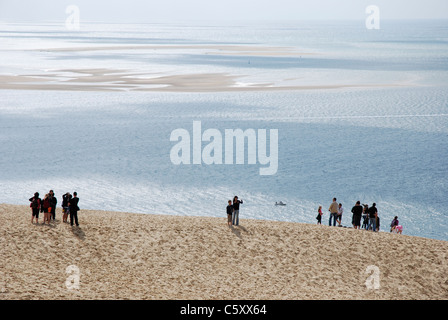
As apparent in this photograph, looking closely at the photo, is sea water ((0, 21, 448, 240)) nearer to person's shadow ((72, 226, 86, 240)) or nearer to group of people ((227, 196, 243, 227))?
group of people ((227, 196, 243, 227))

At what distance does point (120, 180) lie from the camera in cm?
5638

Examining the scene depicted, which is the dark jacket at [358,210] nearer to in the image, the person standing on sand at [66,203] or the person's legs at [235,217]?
the person's legs at [235,217]

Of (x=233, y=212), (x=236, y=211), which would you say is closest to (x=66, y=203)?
(x=233, y=212)

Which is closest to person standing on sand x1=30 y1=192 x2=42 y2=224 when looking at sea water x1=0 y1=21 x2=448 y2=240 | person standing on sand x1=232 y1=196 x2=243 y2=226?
person standing on sand x1=232 y1=196 x2=243 y2=226

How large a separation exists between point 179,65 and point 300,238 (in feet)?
400

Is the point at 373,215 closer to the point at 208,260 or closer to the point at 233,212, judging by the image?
the point at 233,212

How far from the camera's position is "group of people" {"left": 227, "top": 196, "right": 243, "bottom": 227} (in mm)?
30625

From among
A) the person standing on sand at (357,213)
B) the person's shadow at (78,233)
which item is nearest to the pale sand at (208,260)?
the person's shadow at (78,233)

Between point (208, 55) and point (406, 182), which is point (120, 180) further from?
point (208, 55)

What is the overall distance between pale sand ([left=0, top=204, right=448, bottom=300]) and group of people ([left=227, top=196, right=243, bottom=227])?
0.47m

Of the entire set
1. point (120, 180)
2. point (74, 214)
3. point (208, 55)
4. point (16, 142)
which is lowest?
point (74, 214)

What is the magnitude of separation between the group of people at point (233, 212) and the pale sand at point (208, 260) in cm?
47

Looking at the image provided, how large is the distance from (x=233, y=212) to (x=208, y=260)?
3.97 metres

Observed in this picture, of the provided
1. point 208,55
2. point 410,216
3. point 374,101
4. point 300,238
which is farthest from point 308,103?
point 208,55
